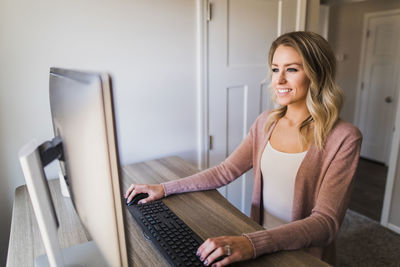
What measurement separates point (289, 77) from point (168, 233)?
29.8 inches

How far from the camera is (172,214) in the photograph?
105 cm

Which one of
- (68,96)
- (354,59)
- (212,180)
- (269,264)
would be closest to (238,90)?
(212,180)

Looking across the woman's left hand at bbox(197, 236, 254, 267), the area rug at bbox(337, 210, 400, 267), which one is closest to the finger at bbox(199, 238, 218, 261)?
the woman's left hand at bbox(197, 236, 254, 267)

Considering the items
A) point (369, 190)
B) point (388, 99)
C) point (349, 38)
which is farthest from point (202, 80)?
point (349, 38)

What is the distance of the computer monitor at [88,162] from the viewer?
0.41m

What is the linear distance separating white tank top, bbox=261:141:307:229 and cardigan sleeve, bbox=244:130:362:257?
155 mm

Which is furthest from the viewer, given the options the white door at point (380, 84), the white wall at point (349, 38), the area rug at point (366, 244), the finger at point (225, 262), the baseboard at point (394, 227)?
the white wall at point (349, 38)

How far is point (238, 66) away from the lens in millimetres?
2021

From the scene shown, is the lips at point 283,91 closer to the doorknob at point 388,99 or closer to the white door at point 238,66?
the white door at point 238,66

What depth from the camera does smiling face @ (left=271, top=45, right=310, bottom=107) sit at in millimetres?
1147

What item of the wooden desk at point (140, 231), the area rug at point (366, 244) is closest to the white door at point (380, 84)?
the area rug at point (366, 244)

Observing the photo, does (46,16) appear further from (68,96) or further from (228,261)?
(228,261)

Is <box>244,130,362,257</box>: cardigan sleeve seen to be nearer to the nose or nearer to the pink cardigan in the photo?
the pink cardigan

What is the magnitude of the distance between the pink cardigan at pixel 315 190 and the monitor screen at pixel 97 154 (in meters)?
0.50
